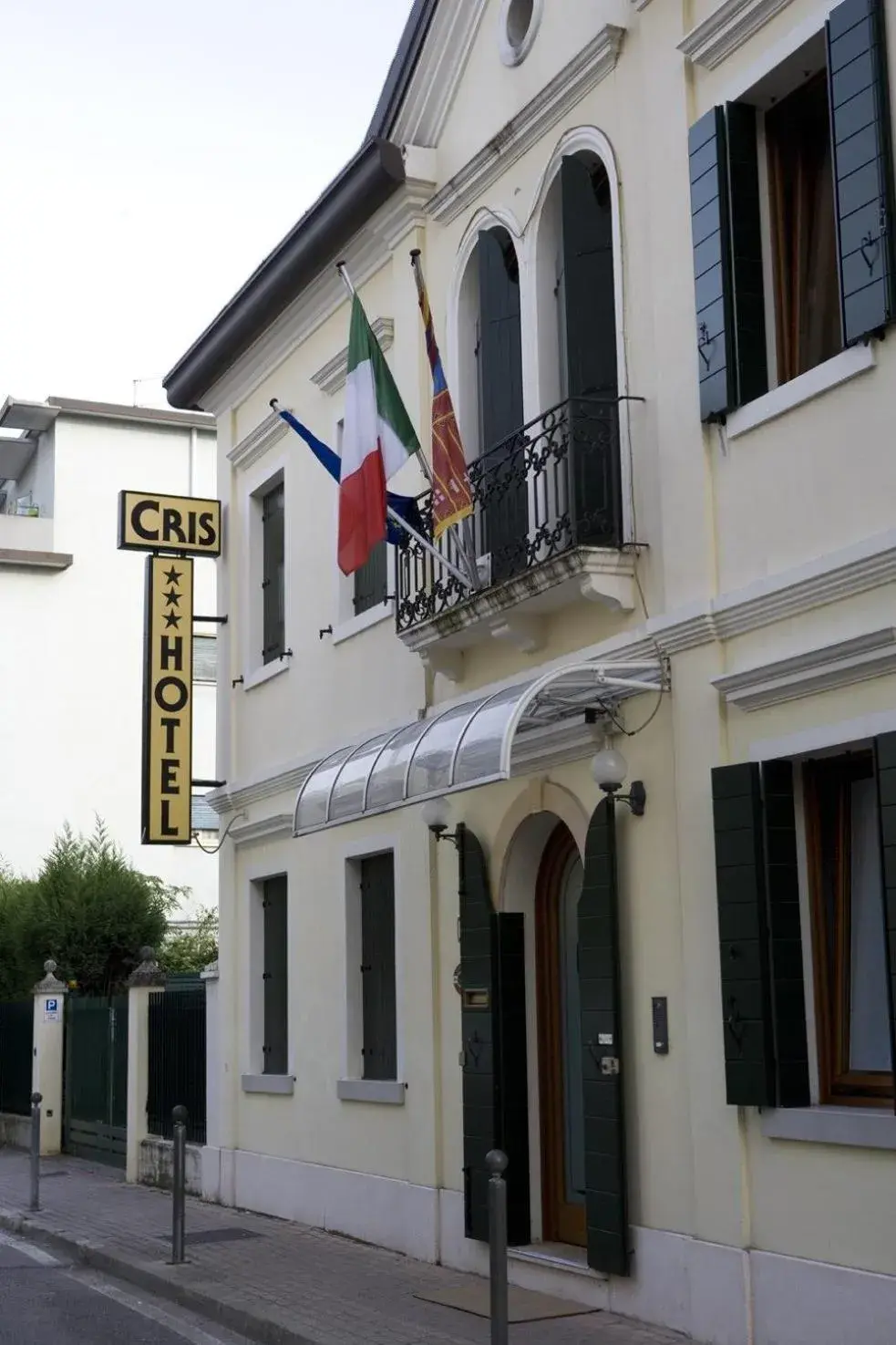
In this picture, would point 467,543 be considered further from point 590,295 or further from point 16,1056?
point 16,1056

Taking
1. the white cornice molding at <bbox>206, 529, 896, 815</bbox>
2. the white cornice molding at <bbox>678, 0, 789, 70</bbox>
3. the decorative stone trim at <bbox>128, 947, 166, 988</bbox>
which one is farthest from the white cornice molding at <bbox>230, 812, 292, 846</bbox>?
the white cornice molding at <bbox>678, 0, 789, 70</bbox>

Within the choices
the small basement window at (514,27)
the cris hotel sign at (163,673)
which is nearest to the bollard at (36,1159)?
the cris hotel sign at (163,673)

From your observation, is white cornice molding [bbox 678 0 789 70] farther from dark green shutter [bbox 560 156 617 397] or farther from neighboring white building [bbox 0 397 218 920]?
neighboring white building [bbox 0 397 218 920]

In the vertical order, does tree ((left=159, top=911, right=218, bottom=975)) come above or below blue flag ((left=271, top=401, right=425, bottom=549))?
below

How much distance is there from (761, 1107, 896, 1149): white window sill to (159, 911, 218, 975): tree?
1997 centimetres

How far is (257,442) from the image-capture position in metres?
17.1

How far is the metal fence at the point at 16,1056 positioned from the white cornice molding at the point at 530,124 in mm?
14373

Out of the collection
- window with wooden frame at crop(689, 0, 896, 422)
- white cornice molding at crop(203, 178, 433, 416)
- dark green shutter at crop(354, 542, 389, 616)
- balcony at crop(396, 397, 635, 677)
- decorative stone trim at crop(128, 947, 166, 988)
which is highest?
white cornice molding at crop(203, 178, 433, 416)

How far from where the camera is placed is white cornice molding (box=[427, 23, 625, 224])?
1104 centimetres

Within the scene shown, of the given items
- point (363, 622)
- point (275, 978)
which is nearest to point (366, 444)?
point (363, 622)

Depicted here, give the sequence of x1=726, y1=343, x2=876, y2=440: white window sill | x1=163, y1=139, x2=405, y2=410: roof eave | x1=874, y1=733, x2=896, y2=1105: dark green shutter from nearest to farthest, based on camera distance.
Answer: x1=874, y1=733, x2=896, y2=1105: dark green shutter → x1=726, y1=343, x2=876, y2=440: white window sill → x1=163, y1=139, x2=405, y2=410: roof eave

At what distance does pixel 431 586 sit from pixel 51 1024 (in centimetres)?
1230

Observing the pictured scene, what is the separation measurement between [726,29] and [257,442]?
8382 millimetres

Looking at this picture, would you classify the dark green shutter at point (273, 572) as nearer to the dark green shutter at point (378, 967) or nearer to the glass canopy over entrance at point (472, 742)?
the dark green shutter at point (378, 967)
